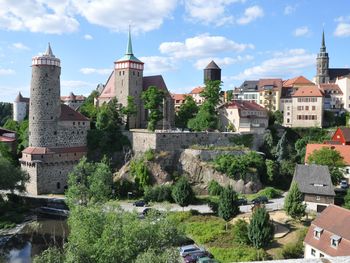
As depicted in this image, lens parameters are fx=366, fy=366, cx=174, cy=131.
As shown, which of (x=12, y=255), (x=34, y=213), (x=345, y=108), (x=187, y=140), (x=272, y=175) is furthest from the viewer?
(x=345, y=108)

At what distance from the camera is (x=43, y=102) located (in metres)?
52.1

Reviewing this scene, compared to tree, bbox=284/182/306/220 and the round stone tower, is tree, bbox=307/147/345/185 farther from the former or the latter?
the round stone tower

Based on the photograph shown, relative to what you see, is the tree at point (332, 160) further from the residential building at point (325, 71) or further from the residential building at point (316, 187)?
the residential building at point (325, 71)

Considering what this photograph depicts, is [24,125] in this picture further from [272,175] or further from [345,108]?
[345,108]

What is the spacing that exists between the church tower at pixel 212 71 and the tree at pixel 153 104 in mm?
16376

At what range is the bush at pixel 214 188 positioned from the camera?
46.9 meters

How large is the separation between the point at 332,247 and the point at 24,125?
180 feet

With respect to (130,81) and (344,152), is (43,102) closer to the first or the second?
(130,81)

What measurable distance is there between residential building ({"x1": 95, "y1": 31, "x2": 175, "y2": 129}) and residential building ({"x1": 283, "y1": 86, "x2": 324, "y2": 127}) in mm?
23041

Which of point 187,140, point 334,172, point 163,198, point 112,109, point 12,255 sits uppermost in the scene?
point 112,109

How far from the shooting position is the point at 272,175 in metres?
50.7

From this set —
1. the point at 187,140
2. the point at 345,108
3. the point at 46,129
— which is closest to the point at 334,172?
the point at 187,140

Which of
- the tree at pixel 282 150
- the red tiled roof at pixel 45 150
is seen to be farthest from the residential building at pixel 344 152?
the red tiled roof at pixel 45 150

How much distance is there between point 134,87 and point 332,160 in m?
32.5
